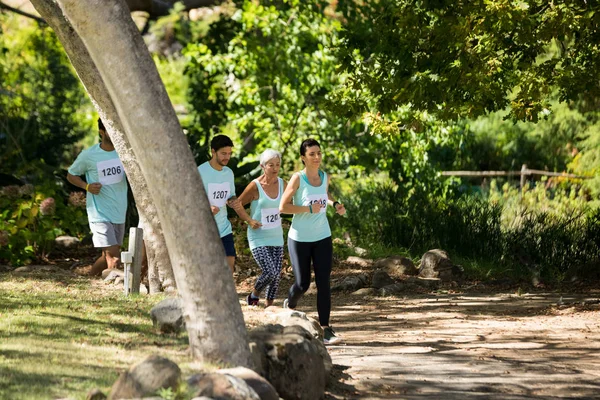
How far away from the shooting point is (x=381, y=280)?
13805 mm

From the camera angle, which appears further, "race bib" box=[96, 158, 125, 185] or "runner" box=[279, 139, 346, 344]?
"race bib" box=[96, 158, 125, 185]

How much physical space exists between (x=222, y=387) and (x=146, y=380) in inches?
16.4

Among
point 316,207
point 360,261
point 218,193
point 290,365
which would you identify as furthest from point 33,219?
point 290,365

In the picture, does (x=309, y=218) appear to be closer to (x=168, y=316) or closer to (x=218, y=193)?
(x=218, y=193)

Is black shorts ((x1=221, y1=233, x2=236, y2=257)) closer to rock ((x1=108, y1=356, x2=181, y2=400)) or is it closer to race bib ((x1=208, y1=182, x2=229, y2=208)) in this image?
race bib ((x1=208, y1=182, x2=229, y2=208))

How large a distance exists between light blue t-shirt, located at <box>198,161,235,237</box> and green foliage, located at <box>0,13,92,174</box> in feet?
25.7

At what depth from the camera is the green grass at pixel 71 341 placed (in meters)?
5.95

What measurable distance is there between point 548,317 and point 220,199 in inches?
158

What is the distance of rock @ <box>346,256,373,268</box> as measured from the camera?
49.8 ft

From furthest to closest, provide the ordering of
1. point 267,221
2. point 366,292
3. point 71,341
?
point 366,292 → point 267,221 → point 71,341

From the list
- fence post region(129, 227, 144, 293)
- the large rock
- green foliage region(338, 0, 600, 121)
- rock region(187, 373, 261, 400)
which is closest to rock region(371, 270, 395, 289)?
green foliage region(338, 0, 600, 121)

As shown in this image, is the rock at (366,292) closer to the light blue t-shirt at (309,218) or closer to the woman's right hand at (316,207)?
the light blue t-shirt at (309,218)

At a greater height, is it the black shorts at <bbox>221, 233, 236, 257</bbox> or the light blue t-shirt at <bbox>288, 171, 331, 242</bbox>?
the light blue t-shirt at <bbox>288, 171, 331, 242</bbox>

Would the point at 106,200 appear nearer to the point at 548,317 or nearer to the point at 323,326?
the point at 323,326
